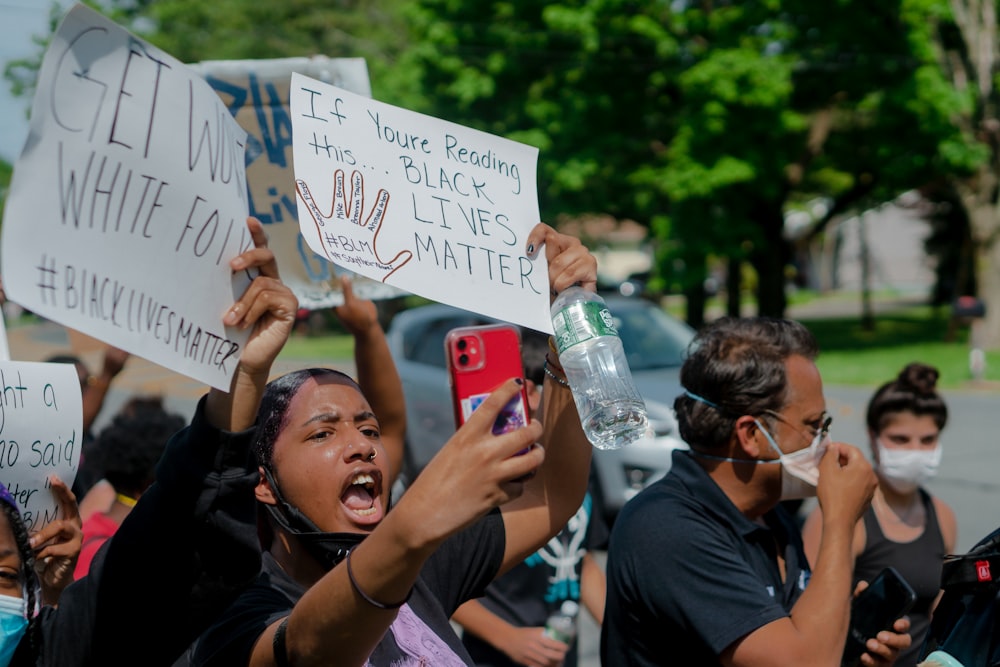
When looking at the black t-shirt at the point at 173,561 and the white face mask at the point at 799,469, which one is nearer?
the black t-shirt at the point at 173,561

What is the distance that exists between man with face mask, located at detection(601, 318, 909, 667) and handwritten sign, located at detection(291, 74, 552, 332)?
72 cm

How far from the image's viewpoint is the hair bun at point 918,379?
4.15 m

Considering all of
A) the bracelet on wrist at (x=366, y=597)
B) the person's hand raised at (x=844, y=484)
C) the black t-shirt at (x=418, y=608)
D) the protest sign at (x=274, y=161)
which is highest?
the protest sign at (x=274, y=161)

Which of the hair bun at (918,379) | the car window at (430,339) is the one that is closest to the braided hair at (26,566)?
the hair bun at (918,379)

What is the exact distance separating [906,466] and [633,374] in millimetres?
5516

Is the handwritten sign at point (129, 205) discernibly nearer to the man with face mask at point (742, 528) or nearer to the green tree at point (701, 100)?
the man with face mask at point (742, 528)

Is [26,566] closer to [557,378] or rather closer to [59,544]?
[59,544]

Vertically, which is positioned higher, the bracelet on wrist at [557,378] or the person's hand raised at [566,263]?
the person's hand raised at [566,263]

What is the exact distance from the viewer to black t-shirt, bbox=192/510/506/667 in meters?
1.94

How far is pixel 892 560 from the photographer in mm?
3684

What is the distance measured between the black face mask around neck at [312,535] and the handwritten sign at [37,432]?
43 centimetres

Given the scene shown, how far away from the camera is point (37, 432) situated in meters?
2.26

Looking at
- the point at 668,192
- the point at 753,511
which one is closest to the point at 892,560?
the point at 753,511

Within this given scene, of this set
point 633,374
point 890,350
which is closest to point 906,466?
point 633,374
